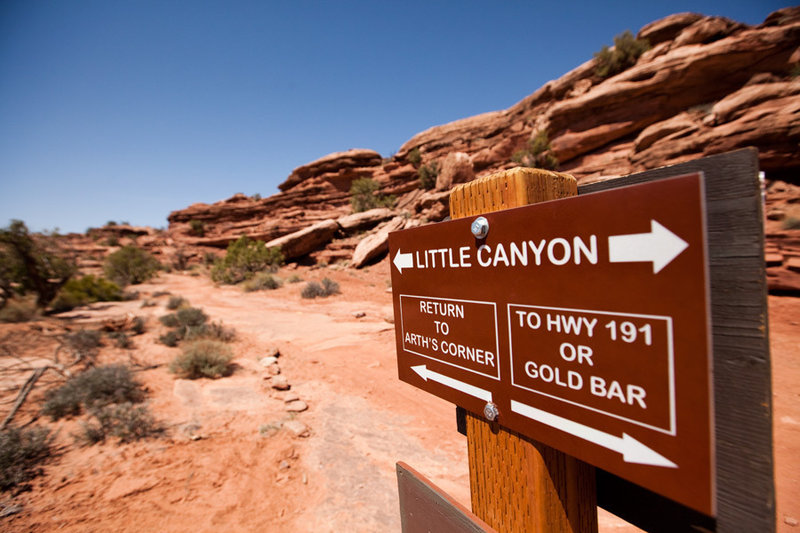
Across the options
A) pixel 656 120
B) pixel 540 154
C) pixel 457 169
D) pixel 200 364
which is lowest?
pixel 200 364

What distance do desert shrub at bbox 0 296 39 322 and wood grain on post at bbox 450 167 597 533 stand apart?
41.9 ft

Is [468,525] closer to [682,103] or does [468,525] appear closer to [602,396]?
[602,396]

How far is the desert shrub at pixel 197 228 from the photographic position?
31828mm

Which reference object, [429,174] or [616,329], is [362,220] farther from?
[616,329]

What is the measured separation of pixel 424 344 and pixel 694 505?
2.72ft

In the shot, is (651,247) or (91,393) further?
(91,393)

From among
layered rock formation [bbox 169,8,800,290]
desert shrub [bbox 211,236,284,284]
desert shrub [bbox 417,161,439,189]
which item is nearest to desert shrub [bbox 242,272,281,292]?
desert shrub [bbox 211,236,284,284]

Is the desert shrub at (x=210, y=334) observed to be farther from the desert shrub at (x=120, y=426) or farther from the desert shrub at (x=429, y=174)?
the desert shrub at (x=429, y=174)

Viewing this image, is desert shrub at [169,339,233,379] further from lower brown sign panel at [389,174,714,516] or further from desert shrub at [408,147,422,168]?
desert shrub at [408,147,422,168]

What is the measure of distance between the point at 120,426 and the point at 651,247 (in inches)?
191

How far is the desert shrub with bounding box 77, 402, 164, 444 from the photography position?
340 centimetres

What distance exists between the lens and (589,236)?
0.77m

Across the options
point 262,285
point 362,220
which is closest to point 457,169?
point 362,220

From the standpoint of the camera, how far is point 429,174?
21.7 meters
